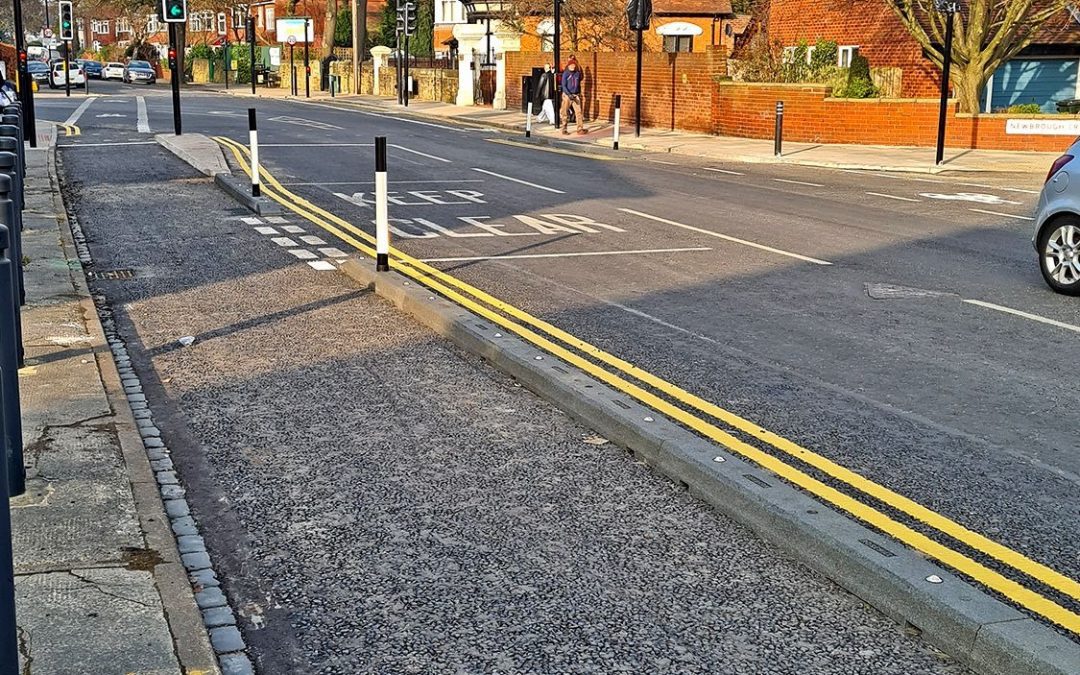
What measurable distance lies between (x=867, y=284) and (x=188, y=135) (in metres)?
19.7

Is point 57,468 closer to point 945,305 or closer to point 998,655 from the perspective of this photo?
point 998,655

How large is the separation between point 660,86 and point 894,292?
25.7 meters

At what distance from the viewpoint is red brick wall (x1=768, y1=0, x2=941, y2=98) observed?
3241 centimetres

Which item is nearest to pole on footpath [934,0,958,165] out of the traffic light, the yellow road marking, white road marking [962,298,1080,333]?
the yellow road marking

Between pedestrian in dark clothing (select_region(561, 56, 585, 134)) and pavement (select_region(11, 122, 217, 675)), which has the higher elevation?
pedestrian in dark clothing (select_region(561, 56, 585, 134))

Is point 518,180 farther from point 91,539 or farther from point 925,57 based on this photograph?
point 91,539

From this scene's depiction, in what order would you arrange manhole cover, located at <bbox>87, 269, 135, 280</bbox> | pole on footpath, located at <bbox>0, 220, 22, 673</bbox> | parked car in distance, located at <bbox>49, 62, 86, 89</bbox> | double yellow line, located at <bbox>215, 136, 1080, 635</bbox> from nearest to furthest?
pole on footpath, located at <bbox>0, 220, 22, 673</bbox>, double yellow line, located at <bbox>215, 136, 1080, 635</bbox>, manhole cover, located at <bbox>87, 269, 135, 280</bbox>, parked car in distance, located at <bbox>49, 62, 86, 89</bbox>

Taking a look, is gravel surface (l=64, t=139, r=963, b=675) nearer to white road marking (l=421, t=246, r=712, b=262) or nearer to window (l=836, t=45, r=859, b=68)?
white road marking (l=421, t=246, r=712, b=262)

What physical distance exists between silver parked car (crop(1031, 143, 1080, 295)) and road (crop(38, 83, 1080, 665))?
290 mm

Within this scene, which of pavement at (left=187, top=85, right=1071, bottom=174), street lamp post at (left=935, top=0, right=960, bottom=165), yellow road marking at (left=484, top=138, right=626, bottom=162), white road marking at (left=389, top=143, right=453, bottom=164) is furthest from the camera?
yellow road marking at (left=484, top=138, right=626, bottom=162)

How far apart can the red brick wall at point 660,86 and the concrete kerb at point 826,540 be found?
27022mm

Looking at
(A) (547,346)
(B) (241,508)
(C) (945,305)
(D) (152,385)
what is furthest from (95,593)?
(C) (945,305)

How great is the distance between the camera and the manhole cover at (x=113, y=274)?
11469mm

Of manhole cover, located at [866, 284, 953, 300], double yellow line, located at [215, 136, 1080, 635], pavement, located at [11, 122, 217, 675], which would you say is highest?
pavement, located at [11, 122, 217, 675]
